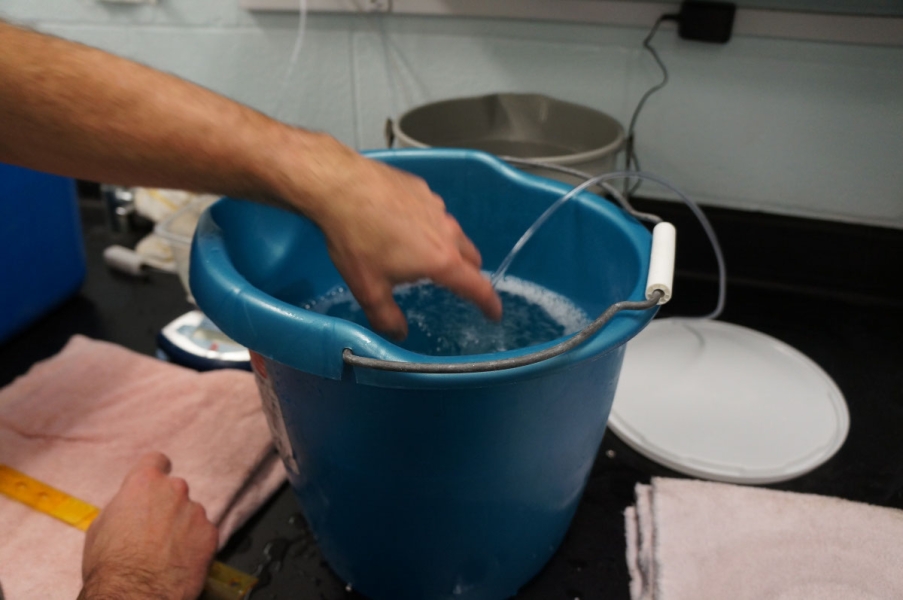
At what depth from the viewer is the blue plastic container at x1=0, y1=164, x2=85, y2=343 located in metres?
0.84

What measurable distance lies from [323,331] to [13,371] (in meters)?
0.71

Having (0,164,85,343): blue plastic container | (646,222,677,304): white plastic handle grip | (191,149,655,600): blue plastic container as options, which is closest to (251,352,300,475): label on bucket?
(191,149,655,600): blue plastic container

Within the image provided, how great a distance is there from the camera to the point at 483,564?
55cm

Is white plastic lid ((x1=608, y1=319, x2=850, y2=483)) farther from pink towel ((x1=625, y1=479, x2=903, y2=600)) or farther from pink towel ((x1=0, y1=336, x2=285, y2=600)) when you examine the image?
pink towel ((x1=0, y1=336, x2=285, y2=600))

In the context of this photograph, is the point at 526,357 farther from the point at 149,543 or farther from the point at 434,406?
the point at 149,543

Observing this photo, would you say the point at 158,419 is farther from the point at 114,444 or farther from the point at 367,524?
the point at 367,524

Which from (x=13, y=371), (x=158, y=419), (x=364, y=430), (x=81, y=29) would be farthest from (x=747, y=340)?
(x=81, y=29)

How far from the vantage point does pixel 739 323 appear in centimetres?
96

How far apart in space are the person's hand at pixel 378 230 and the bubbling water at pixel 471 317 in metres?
0.20

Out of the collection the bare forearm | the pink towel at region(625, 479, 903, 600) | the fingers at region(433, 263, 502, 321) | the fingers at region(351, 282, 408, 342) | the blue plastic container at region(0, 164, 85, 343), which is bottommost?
the pink towel at region(625, 479, 903, 600)

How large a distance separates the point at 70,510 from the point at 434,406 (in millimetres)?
480

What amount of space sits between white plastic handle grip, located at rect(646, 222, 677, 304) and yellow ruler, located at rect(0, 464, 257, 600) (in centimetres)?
47

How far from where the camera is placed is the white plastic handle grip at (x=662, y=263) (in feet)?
1.52

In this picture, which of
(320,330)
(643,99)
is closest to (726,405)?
(643,99)
